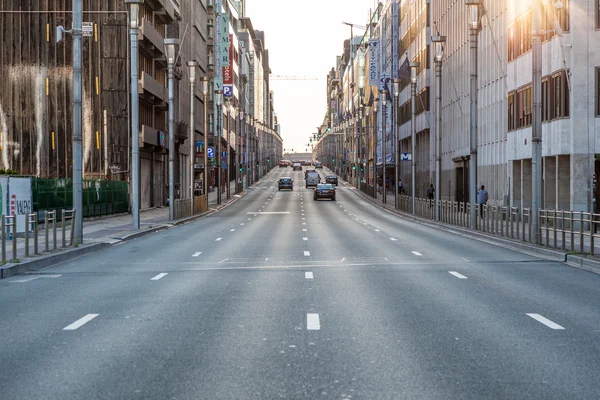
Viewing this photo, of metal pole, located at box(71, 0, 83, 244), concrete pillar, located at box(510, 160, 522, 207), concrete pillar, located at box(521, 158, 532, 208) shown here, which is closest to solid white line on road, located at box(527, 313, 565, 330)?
metal pole, located at box(71, 0, 83, 244)

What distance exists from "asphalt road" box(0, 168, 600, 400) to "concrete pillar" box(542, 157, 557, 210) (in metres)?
18.9

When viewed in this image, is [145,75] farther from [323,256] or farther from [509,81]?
[323,256]

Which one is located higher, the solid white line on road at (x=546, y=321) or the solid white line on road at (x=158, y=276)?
the solid white line on road at (x=546, y=321)

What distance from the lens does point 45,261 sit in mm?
19234

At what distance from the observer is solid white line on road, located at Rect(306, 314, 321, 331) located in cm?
992

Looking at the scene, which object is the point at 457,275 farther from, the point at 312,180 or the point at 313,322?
the point at 312,180

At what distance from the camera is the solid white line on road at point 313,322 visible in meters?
9.92

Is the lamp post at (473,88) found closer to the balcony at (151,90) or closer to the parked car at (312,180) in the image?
the balcony at (151,90)

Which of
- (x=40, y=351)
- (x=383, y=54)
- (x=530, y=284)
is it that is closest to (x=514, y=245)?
(x=530, y=284)

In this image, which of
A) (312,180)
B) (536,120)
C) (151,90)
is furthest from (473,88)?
(312,180)

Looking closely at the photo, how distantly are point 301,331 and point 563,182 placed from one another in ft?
95.8

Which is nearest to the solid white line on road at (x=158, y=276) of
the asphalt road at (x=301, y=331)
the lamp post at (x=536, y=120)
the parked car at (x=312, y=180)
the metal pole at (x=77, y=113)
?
the asphalt road at (x=301, y=331)

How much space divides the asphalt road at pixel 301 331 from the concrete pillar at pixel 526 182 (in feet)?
80.5

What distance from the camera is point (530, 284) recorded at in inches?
588
